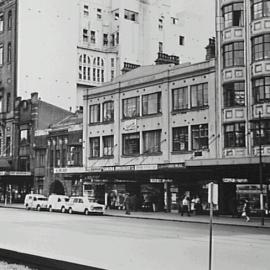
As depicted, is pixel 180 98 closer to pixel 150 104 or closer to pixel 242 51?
pixel 150 104

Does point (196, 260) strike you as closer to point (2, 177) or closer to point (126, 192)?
point (126, 192)

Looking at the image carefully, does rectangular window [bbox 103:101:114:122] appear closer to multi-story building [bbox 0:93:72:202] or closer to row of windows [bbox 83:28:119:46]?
multi-story building [bbox 0:93:72:202]

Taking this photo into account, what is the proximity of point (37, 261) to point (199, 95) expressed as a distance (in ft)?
104

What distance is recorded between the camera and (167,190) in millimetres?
49031

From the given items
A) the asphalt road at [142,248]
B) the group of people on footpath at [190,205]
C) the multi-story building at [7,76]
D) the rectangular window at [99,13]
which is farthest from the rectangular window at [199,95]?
Answer: the rectangular window at [99,13]

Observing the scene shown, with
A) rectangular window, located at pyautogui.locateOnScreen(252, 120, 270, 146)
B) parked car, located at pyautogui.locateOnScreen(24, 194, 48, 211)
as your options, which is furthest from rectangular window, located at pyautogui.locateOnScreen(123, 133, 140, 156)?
rectangular window, located at pyautogui.locateOnScreen(252, 120, 270, 146)

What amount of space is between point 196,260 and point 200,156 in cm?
2806

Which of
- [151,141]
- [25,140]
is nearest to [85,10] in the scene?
[25,140]

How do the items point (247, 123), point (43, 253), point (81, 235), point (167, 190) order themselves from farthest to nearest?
point (167, 190), point (247, 123), point (81, 235), point (43, 253)

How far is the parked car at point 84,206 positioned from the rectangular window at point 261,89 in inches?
567

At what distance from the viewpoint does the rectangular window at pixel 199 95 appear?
45812mm

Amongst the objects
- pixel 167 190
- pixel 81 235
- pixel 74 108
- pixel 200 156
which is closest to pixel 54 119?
pixel 74 108

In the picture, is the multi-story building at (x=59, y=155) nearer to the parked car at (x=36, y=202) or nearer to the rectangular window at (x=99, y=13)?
the parked car at (x=36, y=202)

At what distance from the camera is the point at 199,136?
1797 inches
